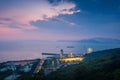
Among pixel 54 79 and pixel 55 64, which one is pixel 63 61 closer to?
pixel 55 64

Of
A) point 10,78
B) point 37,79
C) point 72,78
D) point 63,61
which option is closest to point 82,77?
point 72,78

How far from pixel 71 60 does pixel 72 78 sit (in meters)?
43.3

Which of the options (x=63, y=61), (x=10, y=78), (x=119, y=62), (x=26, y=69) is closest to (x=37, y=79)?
(x=119, y=62)

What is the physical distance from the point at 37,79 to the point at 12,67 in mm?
39472

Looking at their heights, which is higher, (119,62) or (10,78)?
(119,62)

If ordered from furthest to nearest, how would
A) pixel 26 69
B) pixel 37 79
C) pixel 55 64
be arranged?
pixel 55 64
pixel 26 69
pixel 37 79

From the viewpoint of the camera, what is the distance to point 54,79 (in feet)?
93.9

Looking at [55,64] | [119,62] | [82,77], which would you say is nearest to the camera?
[82,77]

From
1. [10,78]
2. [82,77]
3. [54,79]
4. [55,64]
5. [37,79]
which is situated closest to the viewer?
[37,79]

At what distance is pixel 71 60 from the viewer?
74.2 meters

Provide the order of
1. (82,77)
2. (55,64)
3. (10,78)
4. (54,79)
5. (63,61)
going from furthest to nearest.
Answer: (63,61)
(55,64)
(10,78)
(82,77)
(54,79)

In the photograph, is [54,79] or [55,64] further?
[55,64]

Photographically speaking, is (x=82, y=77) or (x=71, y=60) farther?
(x=71, y=60)

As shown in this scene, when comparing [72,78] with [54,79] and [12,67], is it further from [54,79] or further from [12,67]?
[12,67]
